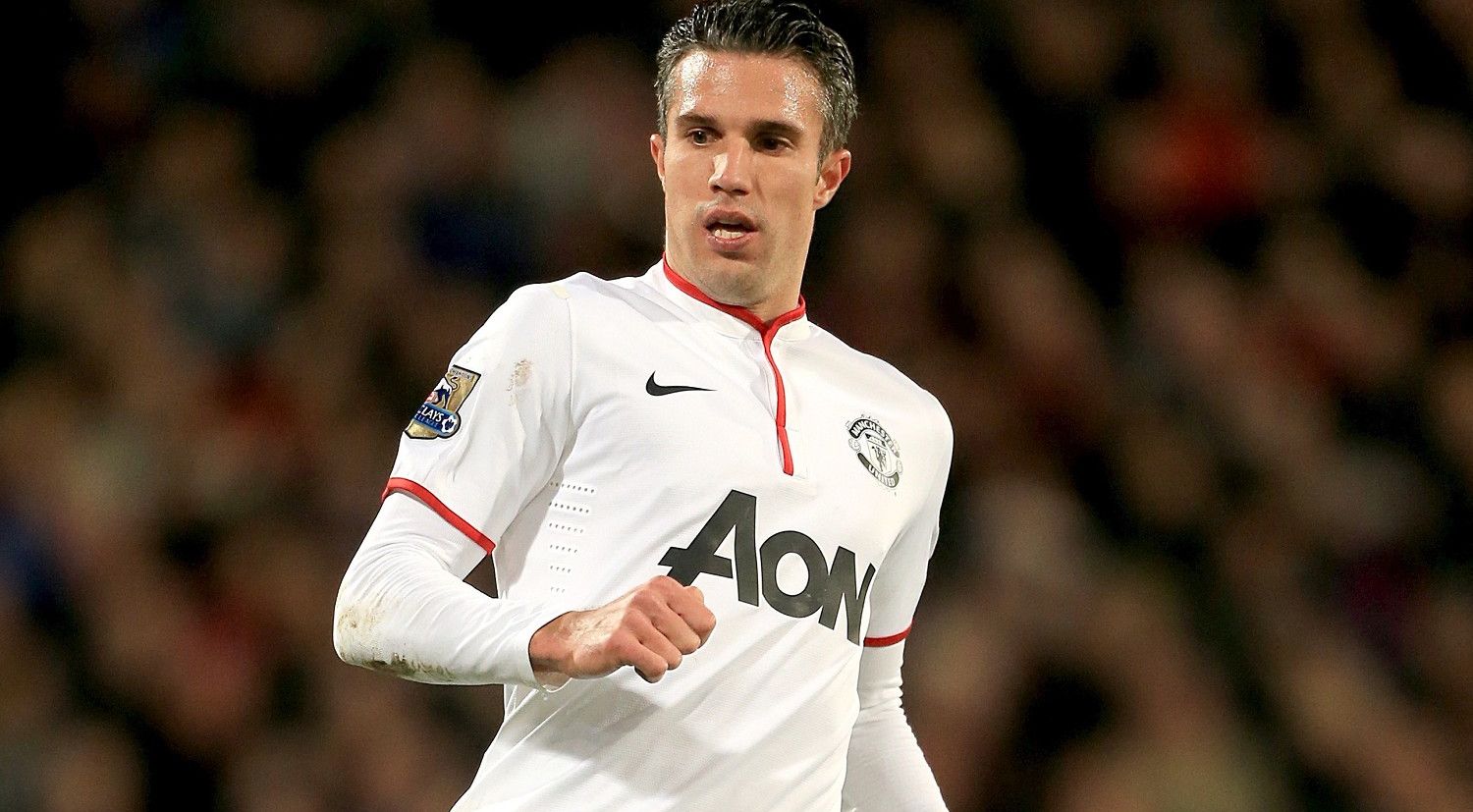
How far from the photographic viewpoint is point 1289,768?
507 cm

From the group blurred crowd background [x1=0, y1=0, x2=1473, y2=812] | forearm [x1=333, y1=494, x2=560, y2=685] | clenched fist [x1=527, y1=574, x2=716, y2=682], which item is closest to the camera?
clenched fist [x1=527, y1=574, x2=716, y2=682]

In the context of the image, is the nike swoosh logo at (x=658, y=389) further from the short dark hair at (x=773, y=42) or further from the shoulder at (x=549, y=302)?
the short dark hair at (x=773, y=42)

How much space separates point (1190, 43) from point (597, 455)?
186 inches

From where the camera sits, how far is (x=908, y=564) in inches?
106

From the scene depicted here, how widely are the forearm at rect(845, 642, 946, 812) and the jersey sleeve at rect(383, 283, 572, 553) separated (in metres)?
0.72

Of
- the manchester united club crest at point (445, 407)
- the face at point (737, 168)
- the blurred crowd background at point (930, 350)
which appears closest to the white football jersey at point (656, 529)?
the manchester united club crest at point (445, 407)

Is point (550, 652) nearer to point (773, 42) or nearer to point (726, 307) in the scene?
point (726, 307)

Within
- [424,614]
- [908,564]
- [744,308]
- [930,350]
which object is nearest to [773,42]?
[744,308]

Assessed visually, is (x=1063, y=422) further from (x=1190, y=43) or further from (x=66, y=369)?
(x=66, y=369)

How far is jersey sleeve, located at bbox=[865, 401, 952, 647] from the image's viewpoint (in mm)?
2650

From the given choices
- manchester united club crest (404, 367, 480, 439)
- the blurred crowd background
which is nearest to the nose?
manchester united club crest (404, 367, 480, 439)

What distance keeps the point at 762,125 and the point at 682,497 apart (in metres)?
0.59

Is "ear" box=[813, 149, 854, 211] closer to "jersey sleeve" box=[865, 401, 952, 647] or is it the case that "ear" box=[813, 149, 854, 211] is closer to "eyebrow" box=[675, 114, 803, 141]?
"eyebrow" box=[675, 114, 803, 141]

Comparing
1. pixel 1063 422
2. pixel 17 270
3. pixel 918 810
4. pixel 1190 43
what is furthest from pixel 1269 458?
pixel 17 270
